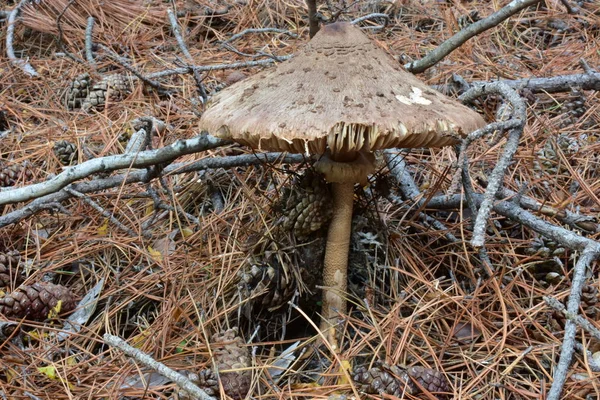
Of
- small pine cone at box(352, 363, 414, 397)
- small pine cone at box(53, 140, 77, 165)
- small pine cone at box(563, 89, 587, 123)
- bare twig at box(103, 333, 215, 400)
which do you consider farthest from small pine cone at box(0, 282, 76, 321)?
small pine cone at box(563, 89, 587, 123)

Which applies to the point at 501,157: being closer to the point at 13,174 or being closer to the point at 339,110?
the point at 339,110

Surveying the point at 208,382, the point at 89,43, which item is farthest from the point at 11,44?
the point at 208,382

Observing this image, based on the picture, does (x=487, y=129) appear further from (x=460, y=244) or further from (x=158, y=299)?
(x=158, y=299)

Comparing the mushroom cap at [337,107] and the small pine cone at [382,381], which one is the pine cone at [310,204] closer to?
the mushroom cap at [337,107]

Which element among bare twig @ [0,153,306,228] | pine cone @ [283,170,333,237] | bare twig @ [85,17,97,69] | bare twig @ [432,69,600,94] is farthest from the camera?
bare twig @ [85,17,97,69]

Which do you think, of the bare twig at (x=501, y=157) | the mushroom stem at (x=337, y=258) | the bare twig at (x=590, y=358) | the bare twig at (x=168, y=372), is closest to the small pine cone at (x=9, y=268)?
the bare twig at (x=168, y=372)

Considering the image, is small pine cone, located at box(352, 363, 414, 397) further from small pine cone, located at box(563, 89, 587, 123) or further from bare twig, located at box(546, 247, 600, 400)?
small pine cone, located at box(563, 89, 587, 123)

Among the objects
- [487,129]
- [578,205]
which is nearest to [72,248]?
[487,129]

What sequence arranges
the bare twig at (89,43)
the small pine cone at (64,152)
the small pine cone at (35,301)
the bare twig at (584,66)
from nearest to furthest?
the small pine cone at (35,301) < the bare twig at (584,66) < the small pine cone at (64,152) < the bare twig at (89,43)
